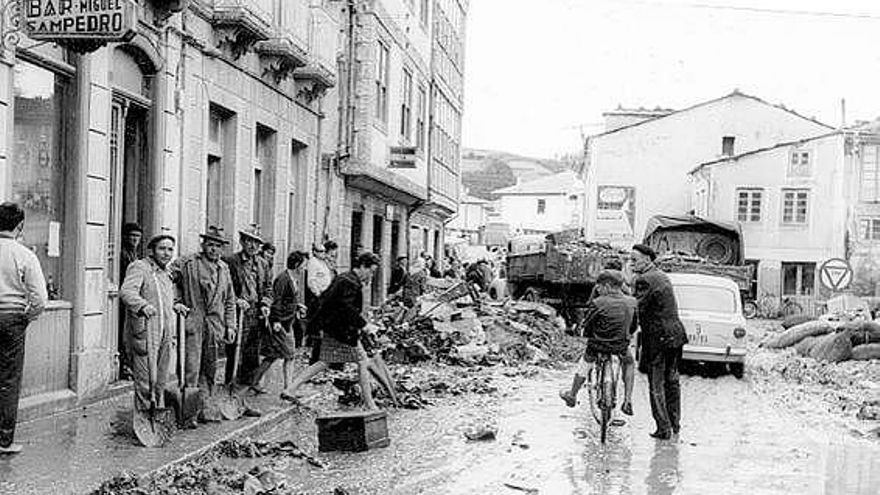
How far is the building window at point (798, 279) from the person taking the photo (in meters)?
49.8

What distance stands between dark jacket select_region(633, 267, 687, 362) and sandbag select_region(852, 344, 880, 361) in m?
11.0

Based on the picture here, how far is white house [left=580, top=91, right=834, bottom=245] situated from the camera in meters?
54.8

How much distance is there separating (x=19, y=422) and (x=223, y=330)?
1.91 m

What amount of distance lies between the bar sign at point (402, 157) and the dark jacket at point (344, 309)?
1641 cm

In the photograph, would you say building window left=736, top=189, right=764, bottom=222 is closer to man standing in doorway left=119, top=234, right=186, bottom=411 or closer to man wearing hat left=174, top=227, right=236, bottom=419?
man wearing hat left=174, top=227, right=236, bottom=419

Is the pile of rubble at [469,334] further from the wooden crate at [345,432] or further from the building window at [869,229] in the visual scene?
the building window at [869,229]

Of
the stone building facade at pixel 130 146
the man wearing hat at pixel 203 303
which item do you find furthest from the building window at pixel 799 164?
the man wearing hat at pixel 203 303

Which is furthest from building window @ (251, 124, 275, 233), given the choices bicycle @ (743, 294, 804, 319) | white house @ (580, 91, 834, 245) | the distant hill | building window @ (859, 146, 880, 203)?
the distant hill

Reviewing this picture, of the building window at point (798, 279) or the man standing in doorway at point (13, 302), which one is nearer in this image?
the man standing in doorway at point (13, 302)

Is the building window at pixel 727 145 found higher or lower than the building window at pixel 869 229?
higher

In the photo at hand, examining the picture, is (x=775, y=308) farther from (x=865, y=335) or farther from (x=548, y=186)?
(x=548, y=186)

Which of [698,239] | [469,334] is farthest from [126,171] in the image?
[698,239]

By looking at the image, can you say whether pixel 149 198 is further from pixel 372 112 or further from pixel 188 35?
pixel 372 112

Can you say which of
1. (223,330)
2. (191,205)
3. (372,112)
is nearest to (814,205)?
(372,112)
